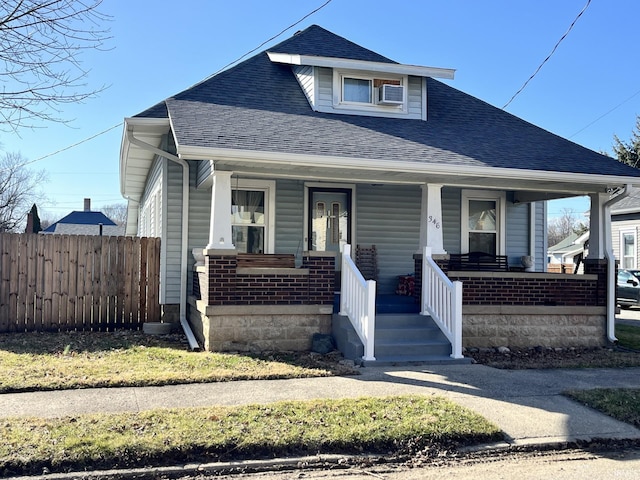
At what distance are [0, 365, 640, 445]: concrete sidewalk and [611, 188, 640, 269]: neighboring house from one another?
688 inches

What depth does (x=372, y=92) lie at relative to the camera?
11.8 meters

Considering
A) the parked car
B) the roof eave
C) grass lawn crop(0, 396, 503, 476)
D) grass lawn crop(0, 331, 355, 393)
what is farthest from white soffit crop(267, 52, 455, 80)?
the parked car

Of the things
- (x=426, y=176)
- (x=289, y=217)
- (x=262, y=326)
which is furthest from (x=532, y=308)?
(x=289, y=217)

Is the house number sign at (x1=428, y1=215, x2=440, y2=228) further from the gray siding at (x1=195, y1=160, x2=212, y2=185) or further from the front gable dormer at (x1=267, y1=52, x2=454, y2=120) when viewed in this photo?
the gray siding at (x1=195, y1=160, x2=212, y2=185)

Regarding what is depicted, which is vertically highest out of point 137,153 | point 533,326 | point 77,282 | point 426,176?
point 137,153

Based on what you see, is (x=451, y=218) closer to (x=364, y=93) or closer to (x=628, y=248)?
(x=364, y=93)

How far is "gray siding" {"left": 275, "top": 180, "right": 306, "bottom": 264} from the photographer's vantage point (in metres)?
11.4

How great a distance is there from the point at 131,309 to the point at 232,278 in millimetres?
3369

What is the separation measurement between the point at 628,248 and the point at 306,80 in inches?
735

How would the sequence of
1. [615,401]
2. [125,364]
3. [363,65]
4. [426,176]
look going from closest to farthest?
[615,401]
[125,364]
[426,176]
[363,65]

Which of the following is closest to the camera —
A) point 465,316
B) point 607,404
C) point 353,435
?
point 353,435

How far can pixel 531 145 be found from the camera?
36.9ft

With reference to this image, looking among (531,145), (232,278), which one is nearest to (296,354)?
(232,278)

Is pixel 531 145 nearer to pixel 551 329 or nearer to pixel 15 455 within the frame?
pixel 551 329
